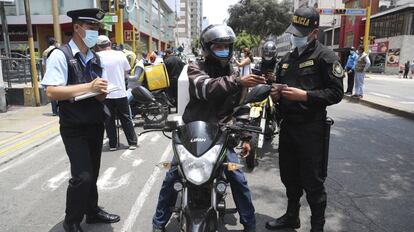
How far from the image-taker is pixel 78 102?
10.8ft

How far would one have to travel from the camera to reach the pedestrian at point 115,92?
6.57 m

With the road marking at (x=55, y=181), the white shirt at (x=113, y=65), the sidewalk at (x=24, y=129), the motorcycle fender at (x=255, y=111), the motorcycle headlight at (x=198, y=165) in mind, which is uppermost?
the white shirt at (x=113, y=65)

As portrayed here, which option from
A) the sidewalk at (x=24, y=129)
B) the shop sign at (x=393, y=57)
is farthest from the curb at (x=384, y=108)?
the shop sign at (x=393, y=57)

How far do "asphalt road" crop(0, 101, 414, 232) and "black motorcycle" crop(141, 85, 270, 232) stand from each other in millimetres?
1081

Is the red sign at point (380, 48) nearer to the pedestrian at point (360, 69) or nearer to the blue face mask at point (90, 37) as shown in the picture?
the pedestrian at point (360, 69)

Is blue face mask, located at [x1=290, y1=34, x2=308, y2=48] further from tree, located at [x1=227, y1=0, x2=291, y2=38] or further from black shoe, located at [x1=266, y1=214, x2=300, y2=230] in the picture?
tree, located at [x1=227, y1=0, x2=291, y2=38]

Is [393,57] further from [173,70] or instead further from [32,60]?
[32,60]

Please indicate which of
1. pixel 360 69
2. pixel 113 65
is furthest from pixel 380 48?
pixel 113 65

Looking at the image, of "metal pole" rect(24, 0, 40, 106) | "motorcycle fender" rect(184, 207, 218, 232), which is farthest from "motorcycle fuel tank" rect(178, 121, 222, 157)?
"metal pole" rect(24, 0, 40, 106)

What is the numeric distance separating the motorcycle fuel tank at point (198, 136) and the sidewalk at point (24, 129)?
181 inches

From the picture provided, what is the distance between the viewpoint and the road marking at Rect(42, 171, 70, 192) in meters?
5.03

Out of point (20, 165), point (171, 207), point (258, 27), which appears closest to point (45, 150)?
point (20, 165)

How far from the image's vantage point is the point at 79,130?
3.36 m

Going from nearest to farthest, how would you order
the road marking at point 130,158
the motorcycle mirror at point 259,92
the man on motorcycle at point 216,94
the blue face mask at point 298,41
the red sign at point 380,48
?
the motorcycle mirror at point 259,92 → the man on motorcycle at point 216,94 → the blue face mask at point 298,41 → the road marking at point 130,158 → the red sign at point 380,48
